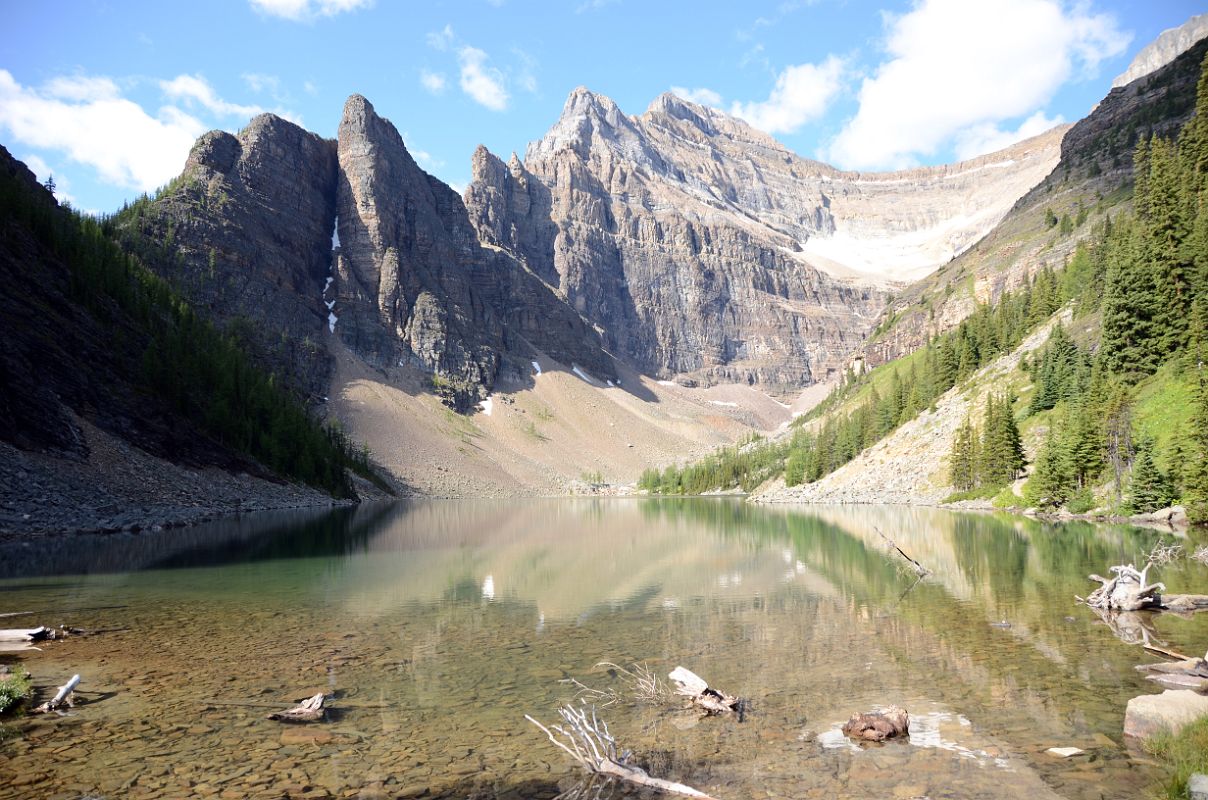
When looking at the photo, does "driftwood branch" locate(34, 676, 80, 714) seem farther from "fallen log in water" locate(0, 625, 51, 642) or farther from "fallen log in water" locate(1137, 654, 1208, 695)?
"fallen log in water" locate(1137, 654, 1208, 695)

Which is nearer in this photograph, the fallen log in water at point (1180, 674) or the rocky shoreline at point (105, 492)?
the fallen log in water at point (1180, 674)

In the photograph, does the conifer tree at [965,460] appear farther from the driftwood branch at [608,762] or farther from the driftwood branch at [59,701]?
the driftwood branch at [59,701]

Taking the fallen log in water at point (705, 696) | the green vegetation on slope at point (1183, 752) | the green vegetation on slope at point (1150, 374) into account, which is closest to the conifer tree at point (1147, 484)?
the green vegetation on slope at point (1150, 374)

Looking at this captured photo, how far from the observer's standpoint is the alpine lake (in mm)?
10352

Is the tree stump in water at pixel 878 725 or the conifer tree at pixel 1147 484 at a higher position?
the conifer tree at pixel 1147 484

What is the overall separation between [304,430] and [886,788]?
121 meters

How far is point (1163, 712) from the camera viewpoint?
1093cm

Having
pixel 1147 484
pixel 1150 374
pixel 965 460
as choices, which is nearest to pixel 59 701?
pixel 1147 484

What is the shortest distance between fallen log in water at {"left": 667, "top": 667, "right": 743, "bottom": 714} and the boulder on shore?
636cm

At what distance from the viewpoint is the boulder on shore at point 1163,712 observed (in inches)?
419

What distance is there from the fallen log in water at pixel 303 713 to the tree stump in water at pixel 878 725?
31.6 ft

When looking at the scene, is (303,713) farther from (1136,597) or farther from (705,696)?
(1136,597)

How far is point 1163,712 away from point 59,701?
63.5ft

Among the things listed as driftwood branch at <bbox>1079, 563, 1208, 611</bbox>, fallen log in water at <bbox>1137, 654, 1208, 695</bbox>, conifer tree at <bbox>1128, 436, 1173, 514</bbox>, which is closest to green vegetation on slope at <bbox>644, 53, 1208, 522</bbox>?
conifer tree at <bbox>1128, 436, 1173, 514</bbox>
